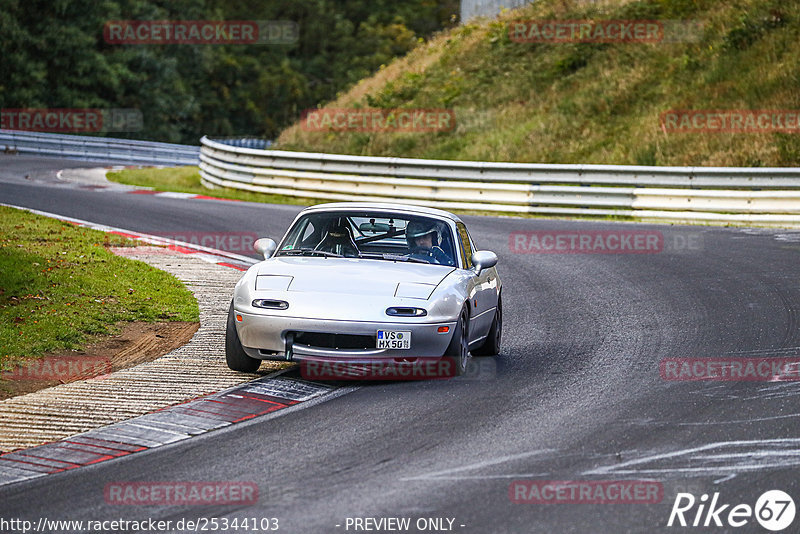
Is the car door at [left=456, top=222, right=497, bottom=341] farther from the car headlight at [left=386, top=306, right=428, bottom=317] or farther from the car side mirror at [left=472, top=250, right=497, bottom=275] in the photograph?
the car headlight at [left=386, top=306, right=428, bottom=317]

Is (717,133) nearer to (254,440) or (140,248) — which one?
(140,248)

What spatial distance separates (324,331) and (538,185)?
1567 cm

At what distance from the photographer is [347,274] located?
8.96 metres

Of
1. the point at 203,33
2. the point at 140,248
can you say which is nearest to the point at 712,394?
the point at 140,248

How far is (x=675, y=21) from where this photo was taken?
33219mm

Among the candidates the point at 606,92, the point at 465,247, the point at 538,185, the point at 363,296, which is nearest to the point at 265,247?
the point at 363,296

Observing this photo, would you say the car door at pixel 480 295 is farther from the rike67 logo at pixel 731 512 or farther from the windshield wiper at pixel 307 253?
the rike67 logo at pixel 731 512

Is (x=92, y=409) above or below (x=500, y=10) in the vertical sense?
below

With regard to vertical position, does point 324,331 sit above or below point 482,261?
below

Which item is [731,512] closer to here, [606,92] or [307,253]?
[307,253]

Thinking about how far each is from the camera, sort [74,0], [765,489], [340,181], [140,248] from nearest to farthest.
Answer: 1. [765,489]
2. [140,248]
3. [340,181]
4. [74,0]

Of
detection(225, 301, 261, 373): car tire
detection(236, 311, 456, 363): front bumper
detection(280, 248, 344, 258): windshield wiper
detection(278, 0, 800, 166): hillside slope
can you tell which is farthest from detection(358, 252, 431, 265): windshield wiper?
detection(278, 0, 800, 166): hillside slope

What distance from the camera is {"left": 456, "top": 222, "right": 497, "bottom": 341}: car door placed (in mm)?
9492

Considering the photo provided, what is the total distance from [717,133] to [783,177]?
5.43 meters
